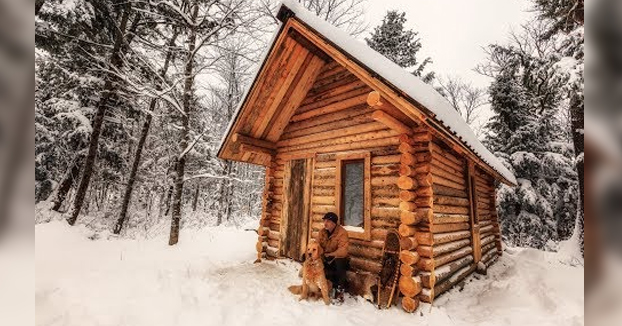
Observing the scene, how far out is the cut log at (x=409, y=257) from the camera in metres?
5.88

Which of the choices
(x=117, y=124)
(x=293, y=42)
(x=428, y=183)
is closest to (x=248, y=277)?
(x=428, y=183)

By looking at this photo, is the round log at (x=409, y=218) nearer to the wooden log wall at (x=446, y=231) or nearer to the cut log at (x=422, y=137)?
the wooden log wall at (x=446, y=231)

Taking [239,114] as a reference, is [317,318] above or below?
below

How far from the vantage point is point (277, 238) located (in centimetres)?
918

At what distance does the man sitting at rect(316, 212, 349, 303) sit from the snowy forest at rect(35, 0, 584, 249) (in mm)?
5770

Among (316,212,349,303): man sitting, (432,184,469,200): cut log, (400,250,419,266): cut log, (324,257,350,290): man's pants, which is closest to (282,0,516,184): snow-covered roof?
(432,184,469,200): cut log

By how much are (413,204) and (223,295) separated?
415 cm

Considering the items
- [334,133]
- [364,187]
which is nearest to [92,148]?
[334,133]

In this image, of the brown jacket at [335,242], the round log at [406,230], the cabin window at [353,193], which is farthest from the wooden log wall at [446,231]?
the cabin window at [353,193]

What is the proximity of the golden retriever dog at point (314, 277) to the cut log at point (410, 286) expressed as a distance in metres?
1.39

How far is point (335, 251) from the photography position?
6.40 m

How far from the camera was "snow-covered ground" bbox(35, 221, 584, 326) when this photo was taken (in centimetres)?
479
